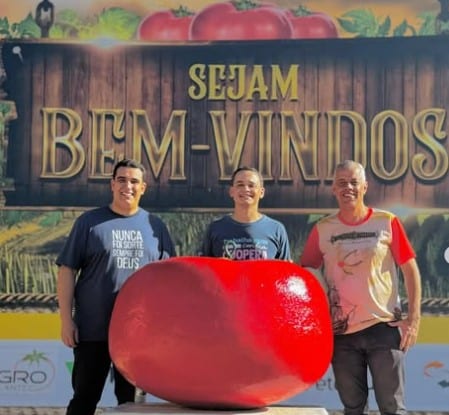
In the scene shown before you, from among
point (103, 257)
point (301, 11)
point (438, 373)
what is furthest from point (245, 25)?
point (438, 373)

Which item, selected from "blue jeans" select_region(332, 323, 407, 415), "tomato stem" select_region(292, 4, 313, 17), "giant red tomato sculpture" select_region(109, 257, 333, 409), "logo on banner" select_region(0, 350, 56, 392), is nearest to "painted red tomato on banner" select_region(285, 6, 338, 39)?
"tomato stem" select_region(292, 4, 313, 17)

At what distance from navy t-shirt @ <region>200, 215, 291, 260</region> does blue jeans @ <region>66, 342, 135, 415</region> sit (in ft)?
1.73

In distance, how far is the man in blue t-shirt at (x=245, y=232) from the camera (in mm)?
3055

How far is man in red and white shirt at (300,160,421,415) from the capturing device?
3051mm

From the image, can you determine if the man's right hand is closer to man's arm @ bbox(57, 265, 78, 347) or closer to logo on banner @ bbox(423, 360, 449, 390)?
man's arm @ bbox(57, 265, 78, 347)

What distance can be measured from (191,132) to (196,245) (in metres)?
0.58

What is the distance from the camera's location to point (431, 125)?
176 inches

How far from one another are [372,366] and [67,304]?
110 centimetres

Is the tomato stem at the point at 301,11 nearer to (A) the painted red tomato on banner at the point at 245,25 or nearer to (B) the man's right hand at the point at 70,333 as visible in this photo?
(A) the painted red tomato on banner at the point at 245,25

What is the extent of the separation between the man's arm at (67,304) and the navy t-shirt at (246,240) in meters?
0.50

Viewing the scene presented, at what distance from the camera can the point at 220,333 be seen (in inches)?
92.9

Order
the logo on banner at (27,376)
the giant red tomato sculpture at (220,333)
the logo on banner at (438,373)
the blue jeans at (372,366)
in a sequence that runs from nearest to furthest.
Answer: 1. the giant red tomato sculpture at (220,333)
2. the blue jeans at (372,366)
3. the logo on banner at (438,373)
4. the logo on banner at (27,376)

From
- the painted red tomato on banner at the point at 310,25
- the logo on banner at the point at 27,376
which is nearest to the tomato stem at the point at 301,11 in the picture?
the painted red tomato on banner at the point at 310,25

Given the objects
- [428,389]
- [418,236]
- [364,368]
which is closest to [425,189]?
[418,236]
